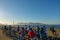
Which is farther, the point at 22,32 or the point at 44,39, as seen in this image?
the point at 44,39

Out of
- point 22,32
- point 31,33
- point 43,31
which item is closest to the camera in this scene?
point 31,33

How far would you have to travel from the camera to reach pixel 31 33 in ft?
45.3

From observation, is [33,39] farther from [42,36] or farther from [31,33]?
[42,36]

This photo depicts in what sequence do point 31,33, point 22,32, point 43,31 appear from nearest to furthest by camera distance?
1. point 31,33
2. point 22,32
3. point 43,31

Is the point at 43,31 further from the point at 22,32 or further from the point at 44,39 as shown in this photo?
the point at 22,32

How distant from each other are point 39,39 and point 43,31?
1.08m

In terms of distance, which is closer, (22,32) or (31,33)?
(31,33)

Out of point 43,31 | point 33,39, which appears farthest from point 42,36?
point 33,39

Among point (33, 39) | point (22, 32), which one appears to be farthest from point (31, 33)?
point (22, 32)

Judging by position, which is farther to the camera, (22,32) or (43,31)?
(43,31)

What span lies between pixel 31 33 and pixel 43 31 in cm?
464

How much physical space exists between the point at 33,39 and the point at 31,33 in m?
0.56

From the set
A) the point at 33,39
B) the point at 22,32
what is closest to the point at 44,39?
the point at 22,32

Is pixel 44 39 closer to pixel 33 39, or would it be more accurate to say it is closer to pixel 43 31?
pixel 43 31
